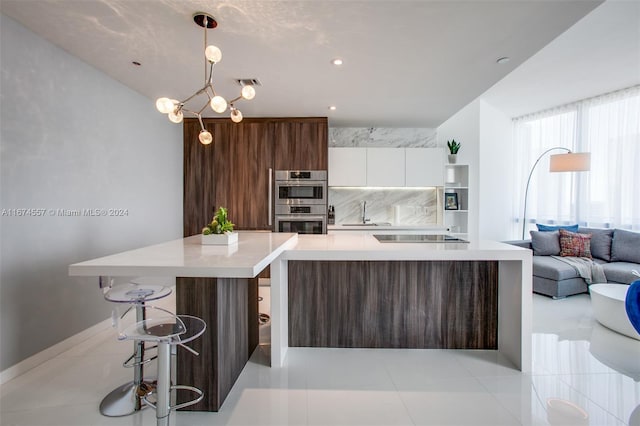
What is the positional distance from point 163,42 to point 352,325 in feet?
8.70

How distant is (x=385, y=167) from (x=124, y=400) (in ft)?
13.5

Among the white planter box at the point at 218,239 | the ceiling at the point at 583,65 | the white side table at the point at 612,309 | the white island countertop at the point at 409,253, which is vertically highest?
A: the ceiling at the point at 583,65

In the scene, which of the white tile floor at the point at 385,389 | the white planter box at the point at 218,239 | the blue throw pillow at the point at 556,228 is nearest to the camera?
the white tile floor at the point at 385,389

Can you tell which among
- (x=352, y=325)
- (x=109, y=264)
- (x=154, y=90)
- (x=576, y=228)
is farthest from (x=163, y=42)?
(x=576, y=228)

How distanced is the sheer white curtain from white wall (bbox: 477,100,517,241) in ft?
Answer: 0.60

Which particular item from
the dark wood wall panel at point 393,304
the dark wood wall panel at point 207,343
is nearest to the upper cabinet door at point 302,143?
the dark wood wall panel at point 393,304

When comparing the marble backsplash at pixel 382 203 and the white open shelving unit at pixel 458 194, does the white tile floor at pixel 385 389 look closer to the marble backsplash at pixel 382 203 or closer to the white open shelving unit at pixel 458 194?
the white open shelving unit at pixel 458 194

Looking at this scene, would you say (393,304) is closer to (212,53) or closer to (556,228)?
(212,53)

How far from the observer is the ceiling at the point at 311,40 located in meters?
2.04

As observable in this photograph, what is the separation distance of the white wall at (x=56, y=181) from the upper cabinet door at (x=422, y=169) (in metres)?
3.60

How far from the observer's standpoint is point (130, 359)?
1960 mm

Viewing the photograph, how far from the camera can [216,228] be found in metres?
2.22

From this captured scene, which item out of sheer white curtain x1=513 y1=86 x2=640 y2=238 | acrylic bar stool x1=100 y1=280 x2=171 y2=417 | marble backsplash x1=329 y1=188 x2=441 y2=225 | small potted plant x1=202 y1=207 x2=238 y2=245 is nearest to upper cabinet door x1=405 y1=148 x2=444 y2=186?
marble backsplash x1=329 y1=188 x2=441 y2=225

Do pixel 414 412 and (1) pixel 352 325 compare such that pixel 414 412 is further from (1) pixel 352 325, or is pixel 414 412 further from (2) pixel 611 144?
(2) pixel 611 144
